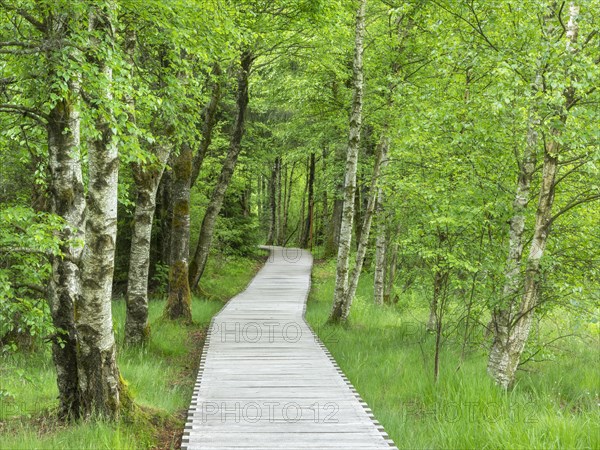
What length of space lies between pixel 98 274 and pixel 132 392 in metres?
1.54

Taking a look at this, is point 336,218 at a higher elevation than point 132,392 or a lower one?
higher

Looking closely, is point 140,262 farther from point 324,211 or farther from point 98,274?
point 324,211

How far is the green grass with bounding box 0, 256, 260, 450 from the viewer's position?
5.13 m

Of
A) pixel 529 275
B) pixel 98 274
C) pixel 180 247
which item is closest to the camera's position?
pixel 98 274

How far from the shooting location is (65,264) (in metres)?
6.04

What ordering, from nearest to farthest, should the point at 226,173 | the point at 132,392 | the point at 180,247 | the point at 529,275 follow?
the point at 132,392 → the point at 529,275 → the point at 180,247 → the point at 226,173

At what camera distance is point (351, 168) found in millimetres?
12211

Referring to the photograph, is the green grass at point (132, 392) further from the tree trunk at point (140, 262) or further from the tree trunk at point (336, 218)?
the tree trunk at point (336, 218)

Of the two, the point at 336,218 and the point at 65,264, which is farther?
the point at 336,218

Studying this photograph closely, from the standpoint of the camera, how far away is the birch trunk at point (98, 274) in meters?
5.47

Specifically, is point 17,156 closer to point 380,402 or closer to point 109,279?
point 109,279

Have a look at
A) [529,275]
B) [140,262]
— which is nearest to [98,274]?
[140,262]

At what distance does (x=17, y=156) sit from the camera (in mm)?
9180

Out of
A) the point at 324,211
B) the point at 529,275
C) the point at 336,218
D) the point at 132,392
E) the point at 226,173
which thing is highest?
the point at 226,173
